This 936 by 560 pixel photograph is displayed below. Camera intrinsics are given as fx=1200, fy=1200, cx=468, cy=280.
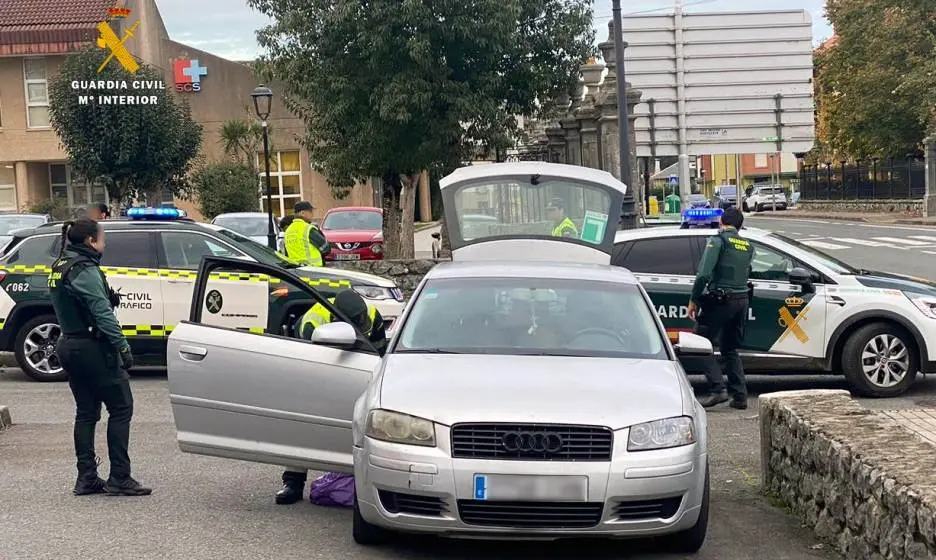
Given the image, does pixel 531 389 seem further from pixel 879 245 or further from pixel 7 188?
pixel 7 188

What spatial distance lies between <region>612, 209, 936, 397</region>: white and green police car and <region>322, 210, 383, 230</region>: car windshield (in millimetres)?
17119

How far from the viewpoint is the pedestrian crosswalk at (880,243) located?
98.5ft

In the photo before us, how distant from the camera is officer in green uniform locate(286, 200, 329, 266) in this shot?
14500 millimetres

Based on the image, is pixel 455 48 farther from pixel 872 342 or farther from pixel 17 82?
pixel 17 82

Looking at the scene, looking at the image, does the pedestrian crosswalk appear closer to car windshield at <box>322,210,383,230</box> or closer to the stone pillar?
car windshield at <box>322,210,383,230</box>

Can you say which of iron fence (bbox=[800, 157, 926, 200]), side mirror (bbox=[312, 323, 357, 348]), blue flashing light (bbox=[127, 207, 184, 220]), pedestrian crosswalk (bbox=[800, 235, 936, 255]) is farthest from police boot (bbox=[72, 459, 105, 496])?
iron fence (bbox=[800, 157, 926, 200])

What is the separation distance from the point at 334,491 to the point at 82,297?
80.1 inches

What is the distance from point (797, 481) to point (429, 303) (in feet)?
7.96

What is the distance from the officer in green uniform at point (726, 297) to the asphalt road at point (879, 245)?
11209mm

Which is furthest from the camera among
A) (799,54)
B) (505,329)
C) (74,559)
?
(799,54)

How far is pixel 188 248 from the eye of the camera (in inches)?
538

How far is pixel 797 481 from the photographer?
7.11 meters

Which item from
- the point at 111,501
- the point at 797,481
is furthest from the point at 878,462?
the point at 111,501

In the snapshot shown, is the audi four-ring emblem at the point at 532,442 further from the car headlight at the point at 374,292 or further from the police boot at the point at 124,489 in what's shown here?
the car headlight at the point at 374,292
